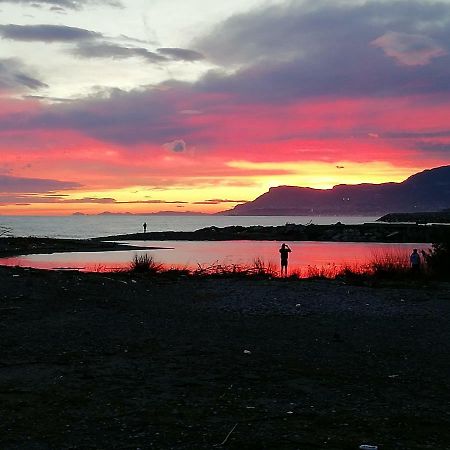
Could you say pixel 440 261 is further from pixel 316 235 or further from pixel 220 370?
pixel 316 235

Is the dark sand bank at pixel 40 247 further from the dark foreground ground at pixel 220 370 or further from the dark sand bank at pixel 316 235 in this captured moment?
the dark foreground ground at pixel 220 370

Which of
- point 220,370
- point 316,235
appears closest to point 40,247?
point 316,235

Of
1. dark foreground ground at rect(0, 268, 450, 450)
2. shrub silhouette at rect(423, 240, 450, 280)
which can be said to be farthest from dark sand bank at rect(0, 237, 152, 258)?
shrub silhouette at rect(423, 240, 450, 280)

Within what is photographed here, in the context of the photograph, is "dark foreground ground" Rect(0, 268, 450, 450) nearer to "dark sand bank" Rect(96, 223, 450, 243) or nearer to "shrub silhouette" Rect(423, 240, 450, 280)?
"shrub silhouette" Rect(423, 240, 450, 280)

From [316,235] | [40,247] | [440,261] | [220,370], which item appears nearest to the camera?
[220,370]

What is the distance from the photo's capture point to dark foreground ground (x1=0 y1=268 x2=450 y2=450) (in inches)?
247

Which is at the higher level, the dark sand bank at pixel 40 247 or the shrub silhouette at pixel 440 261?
the dark sand bank at pixel 40 247

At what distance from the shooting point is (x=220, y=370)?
909cm

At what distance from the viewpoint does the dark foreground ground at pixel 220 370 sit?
6.29 meters

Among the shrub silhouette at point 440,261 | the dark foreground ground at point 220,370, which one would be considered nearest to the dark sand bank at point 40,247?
the dark foreground ground at point 220,370

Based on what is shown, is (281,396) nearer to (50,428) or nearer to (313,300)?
(50,428)

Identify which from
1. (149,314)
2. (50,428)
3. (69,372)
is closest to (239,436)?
(50,428)

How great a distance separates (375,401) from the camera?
7.58 meters

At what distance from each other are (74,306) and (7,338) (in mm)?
3725
